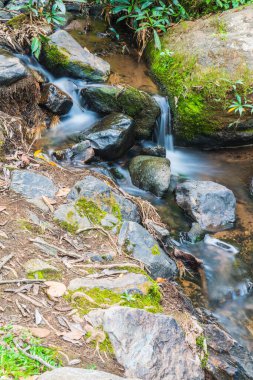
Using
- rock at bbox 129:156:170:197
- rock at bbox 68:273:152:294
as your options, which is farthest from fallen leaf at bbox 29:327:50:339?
rock at bbox 129:156:170:197

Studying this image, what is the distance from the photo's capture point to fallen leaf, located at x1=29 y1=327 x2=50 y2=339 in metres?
2.52

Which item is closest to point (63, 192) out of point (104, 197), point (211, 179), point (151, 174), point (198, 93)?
point (104, 197)

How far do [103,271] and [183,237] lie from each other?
2.08 metres

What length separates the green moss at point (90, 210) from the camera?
4129mm

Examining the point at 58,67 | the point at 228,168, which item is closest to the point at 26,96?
the point at 58,67

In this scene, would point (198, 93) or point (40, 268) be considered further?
point (198, 93)

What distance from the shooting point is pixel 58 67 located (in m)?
6.94

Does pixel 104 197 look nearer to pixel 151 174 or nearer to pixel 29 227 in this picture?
pixel 29 227

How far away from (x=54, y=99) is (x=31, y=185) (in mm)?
2536

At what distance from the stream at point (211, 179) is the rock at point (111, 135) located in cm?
17

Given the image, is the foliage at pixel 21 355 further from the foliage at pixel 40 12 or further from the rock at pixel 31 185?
the foliage at pixel 40 12

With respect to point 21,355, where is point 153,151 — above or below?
below

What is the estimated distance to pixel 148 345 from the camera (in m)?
2.60

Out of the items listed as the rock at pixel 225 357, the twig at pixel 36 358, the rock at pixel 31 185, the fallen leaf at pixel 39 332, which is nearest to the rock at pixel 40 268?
the fallen leaf at pixel 39 332
